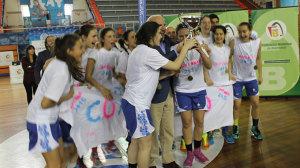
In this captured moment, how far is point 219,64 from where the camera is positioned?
11.1ft

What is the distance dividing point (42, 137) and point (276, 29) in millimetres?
5194

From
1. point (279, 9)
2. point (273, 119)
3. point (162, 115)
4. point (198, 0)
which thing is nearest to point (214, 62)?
point (162, 115)

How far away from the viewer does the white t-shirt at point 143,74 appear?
87.2 inches

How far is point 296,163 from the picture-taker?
9.57 ft

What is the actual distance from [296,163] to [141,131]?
1.75 m

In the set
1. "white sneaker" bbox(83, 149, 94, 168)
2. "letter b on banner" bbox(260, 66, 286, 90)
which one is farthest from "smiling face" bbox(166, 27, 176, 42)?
"letter b on banner" bbox(260, 66, 286, 90)

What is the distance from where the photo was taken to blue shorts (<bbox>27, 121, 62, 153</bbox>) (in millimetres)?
2055

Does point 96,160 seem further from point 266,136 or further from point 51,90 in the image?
point 266,136

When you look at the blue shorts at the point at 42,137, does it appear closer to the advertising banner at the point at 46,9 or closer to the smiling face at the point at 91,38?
the smiling face at the point at 91,38

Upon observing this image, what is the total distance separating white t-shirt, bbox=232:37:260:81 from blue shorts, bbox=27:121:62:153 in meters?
2.51

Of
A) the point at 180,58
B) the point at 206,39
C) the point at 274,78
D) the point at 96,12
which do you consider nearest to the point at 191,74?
the point at 206,39

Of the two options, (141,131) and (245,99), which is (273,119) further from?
(141,131)

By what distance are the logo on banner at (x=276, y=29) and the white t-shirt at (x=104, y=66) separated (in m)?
3.88

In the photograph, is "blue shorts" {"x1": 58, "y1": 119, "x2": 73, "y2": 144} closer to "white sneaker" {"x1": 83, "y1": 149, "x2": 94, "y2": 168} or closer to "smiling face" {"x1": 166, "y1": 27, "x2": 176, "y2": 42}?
"white sneaker" {"x1": 83, "y1": 149, "x2": 94, "y2": 168}
